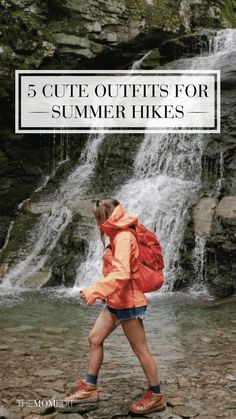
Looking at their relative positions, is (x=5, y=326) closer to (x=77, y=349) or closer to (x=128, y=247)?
(x=77, y=349)

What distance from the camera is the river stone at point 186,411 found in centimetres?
450

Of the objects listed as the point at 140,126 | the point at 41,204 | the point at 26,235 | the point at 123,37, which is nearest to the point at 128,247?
the point at 26,235

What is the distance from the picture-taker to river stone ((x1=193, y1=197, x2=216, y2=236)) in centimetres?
1209

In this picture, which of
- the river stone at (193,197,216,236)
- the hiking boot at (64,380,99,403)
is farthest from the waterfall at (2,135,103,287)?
the hiking boot at (64,380,99,403)

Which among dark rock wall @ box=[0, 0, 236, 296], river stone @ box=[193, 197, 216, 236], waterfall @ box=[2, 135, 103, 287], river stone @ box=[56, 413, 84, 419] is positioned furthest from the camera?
dark rock wall @ box=[0, 0, 236, 296]

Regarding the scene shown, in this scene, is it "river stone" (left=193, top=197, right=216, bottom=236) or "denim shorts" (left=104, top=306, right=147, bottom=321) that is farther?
"river stone" (left=193, top=197, right=216, bottom=236)

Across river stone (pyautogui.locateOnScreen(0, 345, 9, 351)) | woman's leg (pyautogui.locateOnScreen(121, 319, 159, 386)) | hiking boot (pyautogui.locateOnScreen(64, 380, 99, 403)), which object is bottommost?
river stone (pyautogui.locateOnScreen(0, 345, 9, 351))

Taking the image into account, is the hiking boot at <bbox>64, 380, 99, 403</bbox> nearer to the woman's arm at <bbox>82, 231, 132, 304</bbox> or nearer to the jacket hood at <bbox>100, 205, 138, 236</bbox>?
the woman's arm at <bbox>82, 231, 132, 304</bbox>

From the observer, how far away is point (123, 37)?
21.0 m

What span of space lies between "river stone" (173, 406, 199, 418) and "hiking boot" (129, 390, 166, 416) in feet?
0.54

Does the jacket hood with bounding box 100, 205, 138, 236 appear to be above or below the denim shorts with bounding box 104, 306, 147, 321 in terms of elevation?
above

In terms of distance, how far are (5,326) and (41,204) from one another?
8.66 m

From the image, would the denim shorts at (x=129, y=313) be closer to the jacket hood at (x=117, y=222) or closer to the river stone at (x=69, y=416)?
the jacket hood at (x=117, y=222)

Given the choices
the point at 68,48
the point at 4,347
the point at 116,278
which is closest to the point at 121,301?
the point at 116,278
